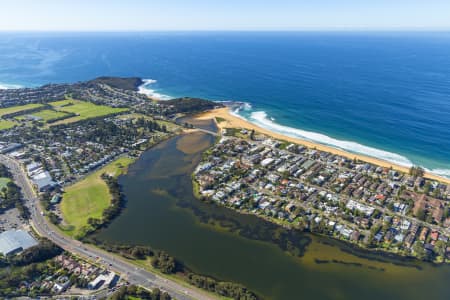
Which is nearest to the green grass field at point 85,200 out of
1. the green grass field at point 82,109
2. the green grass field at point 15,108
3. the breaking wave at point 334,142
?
the green grass field at point 82,109

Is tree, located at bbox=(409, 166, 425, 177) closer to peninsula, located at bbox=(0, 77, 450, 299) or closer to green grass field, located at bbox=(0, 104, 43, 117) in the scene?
peninsula, located at bbox=(0, 77, 450, 299)

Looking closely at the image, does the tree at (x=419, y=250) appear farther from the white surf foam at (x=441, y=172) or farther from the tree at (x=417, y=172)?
the white surf foam at (x=441, y=172)

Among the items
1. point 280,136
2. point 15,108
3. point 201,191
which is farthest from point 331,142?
point 15,108

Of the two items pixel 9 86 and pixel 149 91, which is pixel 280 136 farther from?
pixel 9 86

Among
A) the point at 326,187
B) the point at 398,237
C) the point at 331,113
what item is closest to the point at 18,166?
the point at 326,187

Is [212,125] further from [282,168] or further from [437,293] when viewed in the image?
[437,293]

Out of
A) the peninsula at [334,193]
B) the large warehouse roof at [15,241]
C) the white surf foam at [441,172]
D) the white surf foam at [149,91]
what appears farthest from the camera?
the white surf foam at [149,91]
